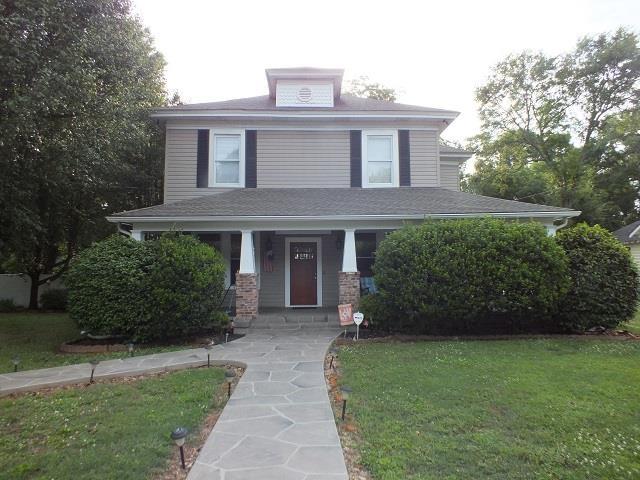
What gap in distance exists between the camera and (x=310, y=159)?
1160cm

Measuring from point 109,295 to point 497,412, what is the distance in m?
7.01

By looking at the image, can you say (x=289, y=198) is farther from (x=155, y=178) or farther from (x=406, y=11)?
(x=155, y=178)

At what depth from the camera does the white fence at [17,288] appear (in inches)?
592

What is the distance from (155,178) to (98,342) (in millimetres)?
8953

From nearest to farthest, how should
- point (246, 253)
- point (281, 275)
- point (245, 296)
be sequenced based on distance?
point (245, 296) → point (246, 253) → point (281, 275)

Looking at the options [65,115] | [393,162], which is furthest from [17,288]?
[393,162]

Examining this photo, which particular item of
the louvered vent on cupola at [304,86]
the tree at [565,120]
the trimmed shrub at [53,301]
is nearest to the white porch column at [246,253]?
the louvered vent on cupola at [304,86]

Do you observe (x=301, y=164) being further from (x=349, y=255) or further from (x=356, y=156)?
(x=349, y=255)

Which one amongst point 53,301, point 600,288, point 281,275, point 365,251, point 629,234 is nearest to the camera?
point 600,288

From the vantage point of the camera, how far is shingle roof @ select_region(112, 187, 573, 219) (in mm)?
9180

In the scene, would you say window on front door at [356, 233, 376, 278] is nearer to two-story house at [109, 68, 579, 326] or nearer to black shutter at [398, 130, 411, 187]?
two-story house at [109, 68, 579, 326]

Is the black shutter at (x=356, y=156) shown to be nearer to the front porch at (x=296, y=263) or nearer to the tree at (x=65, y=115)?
the front porch at (x=296, y=263)

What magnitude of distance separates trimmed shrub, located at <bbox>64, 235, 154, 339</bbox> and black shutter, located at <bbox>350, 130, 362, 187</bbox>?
6223 mm

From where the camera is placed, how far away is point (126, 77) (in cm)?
1009
